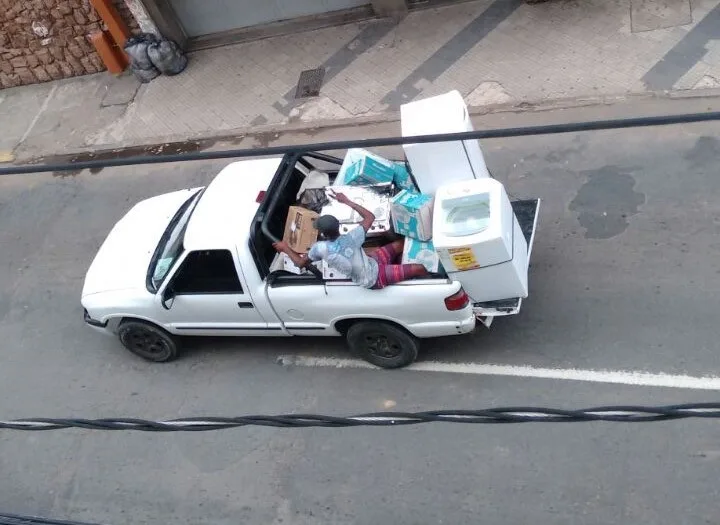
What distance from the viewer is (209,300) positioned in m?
7.58

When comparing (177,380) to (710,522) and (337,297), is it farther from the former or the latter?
(710,522)

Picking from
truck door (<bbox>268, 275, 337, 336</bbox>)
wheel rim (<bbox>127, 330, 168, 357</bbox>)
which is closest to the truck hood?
wheel rim (<bbox>127, 330, 168, 357</bbox>)

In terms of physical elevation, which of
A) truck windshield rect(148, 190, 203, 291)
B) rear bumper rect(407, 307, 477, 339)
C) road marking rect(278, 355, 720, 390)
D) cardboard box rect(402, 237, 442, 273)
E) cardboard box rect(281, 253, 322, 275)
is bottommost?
road marking rect(278, 355, 720, 390)

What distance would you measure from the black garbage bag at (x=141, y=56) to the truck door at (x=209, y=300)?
21.6ft

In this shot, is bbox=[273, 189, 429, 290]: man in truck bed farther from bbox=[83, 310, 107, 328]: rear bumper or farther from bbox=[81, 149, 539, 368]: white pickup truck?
bbox=[83, 310, 107, 328]: rear bumper

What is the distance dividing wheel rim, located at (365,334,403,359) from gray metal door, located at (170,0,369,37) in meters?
7.06

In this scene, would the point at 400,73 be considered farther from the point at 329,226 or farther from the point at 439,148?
the point at 329,226

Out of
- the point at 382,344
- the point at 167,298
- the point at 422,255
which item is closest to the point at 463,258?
the point at 422,255

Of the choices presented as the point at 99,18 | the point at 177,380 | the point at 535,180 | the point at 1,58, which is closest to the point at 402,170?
the point at 535,180

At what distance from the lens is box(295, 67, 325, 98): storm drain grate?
11.8m

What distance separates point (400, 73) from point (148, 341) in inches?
220

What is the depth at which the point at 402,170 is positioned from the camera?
7.72 m

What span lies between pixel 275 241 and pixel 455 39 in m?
5.98

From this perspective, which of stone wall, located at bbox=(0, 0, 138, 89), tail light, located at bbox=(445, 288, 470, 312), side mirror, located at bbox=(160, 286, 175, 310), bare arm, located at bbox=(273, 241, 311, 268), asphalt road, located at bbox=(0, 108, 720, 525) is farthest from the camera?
stone wall, located at bbox=(0, 0, 138, 89)
